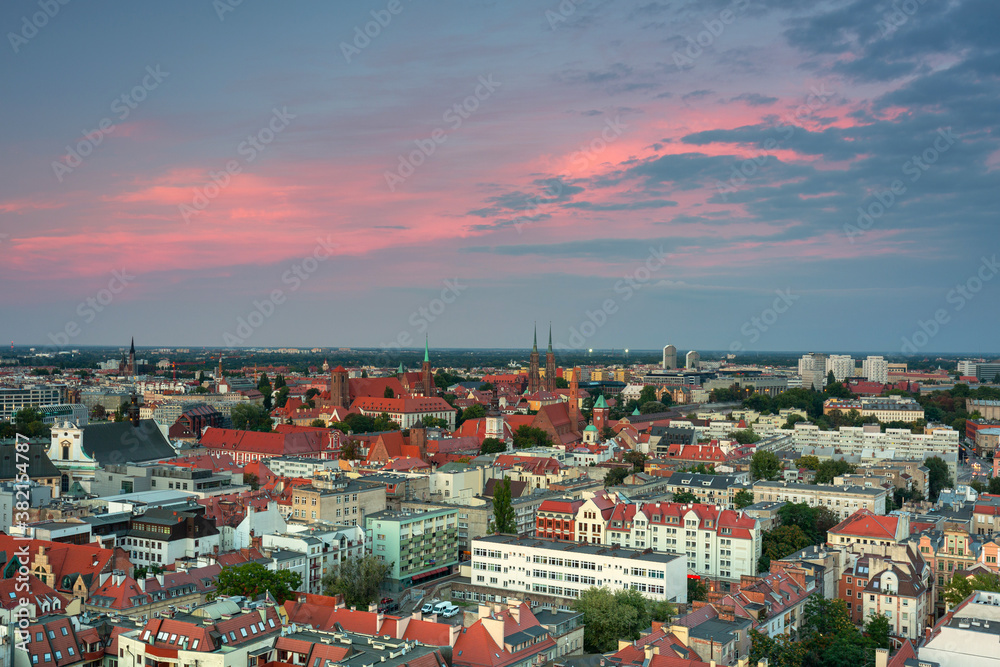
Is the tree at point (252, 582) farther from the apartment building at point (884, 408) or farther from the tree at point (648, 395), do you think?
the tree at point (648, 395)

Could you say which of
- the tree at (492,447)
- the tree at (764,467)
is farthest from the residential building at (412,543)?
the tree at (492,447)

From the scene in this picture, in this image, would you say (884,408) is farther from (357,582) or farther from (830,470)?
(357,582)

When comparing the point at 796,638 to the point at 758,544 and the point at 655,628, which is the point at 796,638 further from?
the point at 758,544

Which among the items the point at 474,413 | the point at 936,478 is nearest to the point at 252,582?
the point at 936,478

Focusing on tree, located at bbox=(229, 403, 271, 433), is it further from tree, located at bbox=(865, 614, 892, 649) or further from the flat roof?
tree, located at bbox=(865, 614, 892, 649)

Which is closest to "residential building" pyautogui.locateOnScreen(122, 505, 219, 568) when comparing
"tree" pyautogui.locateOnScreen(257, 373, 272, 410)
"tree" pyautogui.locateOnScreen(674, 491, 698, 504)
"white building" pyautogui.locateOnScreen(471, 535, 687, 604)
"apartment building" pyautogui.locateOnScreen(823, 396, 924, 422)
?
"white building" pyautogui.locateOnScreen(471, 535, 687, 604)

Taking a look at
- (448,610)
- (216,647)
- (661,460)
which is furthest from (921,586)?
(661,460)
